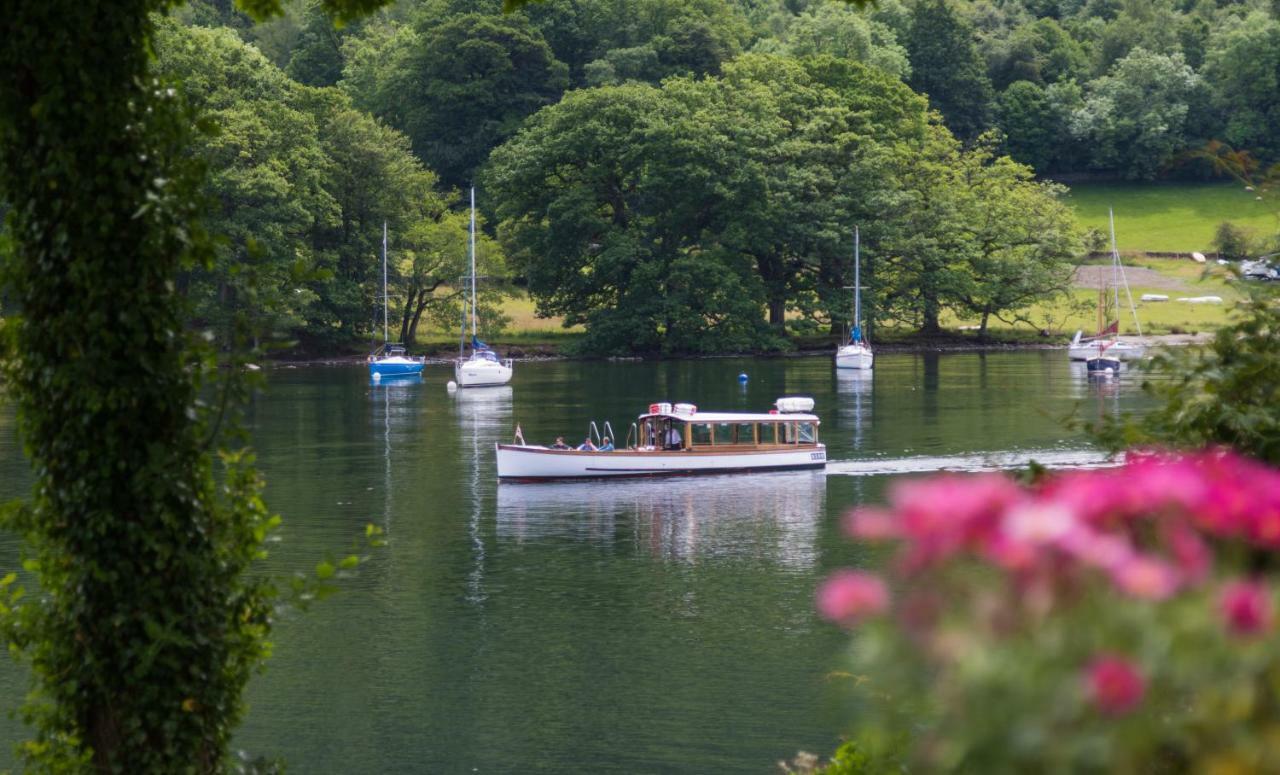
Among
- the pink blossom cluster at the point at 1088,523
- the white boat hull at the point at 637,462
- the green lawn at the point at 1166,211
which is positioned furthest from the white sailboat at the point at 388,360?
the pink blossom cluster at the point at 1088,523

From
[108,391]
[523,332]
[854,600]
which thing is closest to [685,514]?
[108,391]

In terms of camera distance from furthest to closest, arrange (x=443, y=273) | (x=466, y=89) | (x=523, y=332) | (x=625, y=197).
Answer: (x=466, y=89) < (x=523, y=332) < (x=625, y=197) < (x=443, y=273)

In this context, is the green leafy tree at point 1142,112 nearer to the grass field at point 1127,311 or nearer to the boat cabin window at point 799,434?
the grass field at point 1127,311

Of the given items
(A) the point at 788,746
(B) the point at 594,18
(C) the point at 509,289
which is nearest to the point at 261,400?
(C) the point at 509,289

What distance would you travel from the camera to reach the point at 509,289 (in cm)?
10800

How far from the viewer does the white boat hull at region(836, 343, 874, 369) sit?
93.0 meters

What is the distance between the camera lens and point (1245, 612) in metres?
3.22

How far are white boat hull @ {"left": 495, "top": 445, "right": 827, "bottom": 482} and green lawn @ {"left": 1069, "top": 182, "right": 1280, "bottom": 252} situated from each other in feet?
255

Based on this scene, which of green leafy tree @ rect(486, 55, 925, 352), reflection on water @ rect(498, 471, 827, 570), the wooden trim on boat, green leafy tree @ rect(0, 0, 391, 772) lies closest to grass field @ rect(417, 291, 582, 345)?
green leafy tree @ rect(486, 55, 925, 352)

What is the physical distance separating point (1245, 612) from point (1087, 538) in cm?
33

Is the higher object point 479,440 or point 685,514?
point 479,440

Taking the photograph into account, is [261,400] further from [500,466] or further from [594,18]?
[594,18]

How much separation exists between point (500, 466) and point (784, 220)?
5672 centimetres

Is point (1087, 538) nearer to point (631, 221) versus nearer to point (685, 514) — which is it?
point (685, 514)
